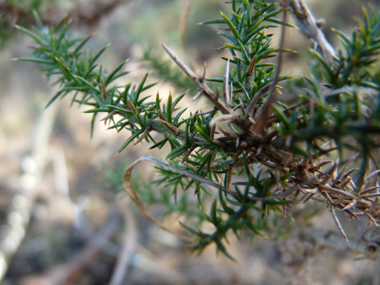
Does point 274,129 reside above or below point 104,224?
above

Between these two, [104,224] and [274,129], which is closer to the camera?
[274,129]

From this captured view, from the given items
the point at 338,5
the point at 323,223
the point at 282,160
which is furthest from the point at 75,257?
the point at 338,5

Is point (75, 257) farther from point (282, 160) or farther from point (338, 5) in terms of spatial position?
point (338, 5)

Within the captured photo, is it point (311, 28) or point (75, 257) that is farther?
point (75, 257)

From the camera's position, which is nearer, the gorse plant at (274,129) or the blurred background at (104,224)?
the gorse plant at (274,129)

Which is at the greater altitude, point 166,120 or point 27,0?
point 27,0

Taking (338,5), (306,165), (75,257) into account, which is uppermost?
(306,165)

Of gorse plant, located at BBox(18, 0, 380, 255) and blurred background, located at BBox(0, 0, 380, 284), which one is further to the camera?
blurred background, located at BBox(0, 0, 380, 284)

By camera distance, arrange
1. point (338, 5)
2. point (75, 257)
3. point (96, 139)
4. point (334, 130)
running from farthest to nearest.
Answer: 1. point (338, 5)
2. point (96, 139)
3. point (75, 257)
4. point (334, 130)

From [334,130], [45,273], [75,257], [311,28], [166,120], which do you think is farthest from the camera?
[75,257]
